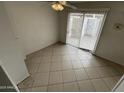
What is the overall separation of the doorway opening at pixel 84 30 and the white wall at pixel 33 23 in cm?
80

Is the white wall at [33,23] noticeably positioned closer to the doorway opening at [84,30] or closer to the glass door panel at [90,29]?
the doorway opening at [84,30]

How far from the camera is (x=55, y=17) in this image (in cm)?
379

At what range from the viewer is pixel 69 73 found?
2.31m

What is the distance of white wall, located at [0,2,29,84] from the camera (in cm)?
138

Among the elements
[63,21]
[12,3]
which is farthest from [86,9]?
[12,3]

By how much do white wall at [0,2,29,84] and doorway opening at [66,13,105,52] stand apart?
106 inches

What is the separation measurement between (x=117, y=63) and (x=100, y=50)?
0.69 meters

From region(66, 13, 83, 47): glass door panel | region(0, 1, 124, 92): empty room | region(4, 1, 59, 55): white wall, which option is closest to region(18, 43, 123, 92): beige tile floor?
region(0, 1, 124, 92): empty room

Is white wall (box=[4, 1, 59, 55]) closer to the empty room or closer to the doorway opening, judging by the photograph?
the empty room

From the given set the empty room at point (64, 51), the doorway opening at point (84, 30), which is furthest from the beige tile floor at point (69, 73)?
the doorway opening at point (84, 30)

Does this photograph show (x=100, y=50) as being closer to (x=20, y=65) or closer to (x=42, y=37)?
(x=42, y=37)

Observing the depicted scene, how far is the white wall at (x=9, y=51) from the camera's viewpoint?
54.2 inches

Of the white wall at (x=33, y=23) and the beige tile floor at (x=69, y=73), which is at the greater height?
the white wall at (x=33, y=23)

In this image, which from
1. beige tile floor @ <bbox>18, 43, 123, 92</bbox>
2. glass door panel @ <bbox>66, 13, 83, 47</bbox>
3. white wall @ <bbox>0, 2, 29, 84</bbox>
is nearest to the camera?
white wall @ <bbox>0, 2, 29, 84</bbox>
